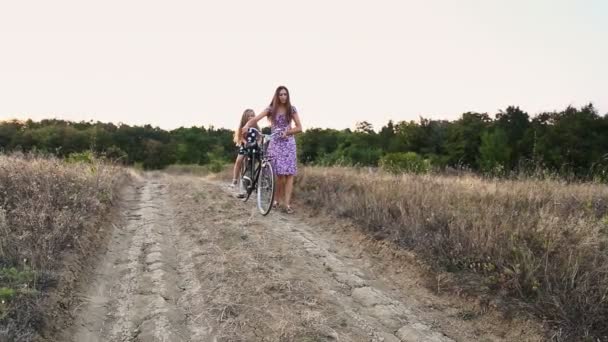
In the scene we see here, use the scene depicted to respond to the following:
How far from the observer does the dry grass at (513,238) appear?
3928 millimetres

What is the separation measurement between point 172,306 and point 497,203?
4869 mm

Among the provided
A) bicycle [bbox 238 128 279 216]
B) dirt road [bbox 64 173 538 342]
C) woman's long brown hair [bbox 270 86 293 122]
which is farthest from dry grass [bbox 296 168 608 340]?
woman's long brown hair [bbox 270 86 293 122]

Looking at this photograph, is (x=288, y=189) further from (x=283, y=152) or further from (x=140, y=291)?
(x=140, y=291)

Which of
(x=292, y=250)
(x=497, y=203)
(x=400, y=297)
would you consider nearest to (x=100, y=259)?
(x=292, y=250)

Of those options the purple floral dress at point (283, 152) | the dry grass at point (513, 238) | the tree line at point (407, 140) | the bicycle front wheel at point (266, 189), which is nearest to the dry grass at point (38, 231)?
the bicycle front wheel at point (266, 189)

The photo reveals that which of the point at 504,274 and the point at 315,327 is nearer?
the point at 315,327

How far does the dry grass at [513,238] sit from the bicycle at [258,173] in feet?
3.75

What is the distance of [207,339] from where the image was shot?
368 cm

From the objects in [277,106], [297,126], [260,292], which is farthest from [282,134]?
[260,292]

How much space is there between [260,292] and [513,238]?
2.76 metres

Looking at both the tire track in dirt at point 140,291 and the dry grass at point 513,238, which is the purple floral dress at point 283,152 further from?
the tire track in dirt at point 140,291

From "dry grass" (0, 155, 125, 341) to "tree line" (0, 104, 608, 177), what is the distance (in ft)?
30.5

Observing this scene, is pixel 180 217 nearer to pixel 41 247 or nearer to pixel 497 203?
pixel 41 247

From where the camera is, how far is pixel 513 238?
4855 mm
